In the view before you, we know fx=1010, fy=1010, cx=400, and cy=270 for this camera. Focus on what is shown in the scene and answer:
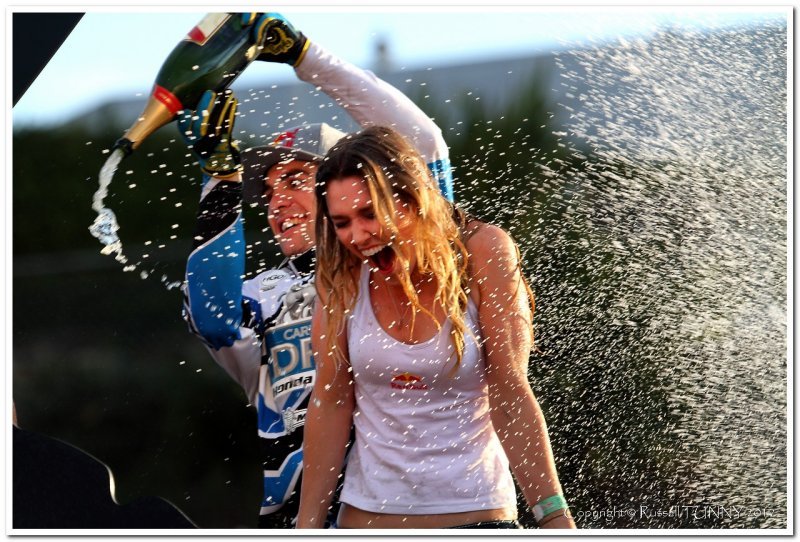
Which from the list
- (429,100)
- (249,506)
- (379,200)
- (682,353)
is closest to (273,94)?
(429,100)

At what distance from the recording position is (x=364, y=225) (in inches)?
84.7

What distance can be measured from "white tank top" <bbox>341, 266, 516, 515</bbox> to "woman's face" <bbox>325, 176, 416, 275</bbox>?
17cm

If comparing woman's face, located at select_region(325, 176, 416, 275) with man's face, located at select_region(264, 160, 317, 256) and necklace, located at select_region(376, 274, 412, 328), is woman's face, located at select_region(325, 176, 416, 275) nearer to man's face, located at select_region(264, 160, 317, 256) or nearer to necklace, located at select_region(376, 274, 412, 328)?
necklace, located at select_region(376, 274, 412, 328)

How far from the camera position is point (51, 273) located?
4.72m

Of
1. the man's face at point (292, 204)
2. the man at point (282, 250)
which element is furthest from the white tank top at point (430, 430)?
the man's face at point (292, 204)

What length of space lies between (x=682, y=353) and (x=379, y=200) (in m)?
1.50

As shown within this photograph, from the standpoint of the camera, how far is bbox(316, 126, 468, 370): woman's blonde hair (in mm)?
2098

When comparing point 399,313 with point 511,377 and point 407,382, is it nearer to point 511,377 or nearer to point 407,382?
point 407,382

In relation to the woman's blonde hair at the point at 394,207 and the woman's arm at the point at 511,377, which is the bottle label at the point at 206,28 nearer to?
the woman's blonde hair at the point at 394,207

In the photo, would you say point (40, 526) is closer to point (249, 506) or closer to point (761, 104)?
point (249, 506)

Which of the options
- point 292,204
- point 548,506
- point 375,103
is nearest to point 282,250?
point 292,204

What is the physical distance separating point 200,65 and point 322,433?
3.42ft

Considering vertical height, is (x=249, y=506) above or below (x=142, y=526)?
below

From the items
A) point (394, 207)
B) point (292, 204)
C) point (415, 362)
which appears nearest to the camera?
point (415, 362)
